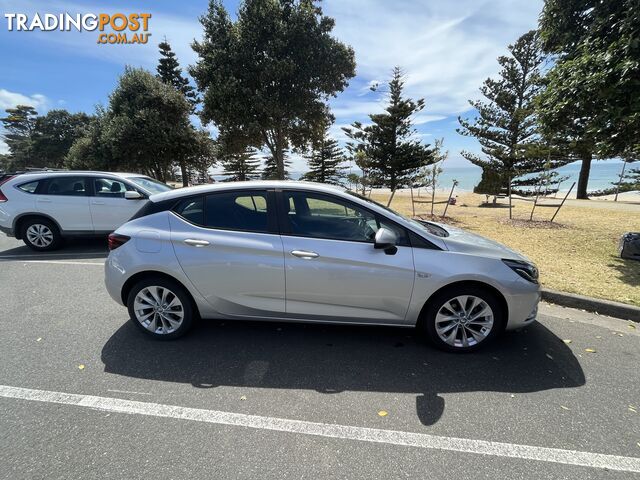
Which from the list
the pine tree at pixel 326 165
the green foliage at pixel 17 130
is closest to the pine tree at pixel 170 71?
the pine tree at pixel 326 165

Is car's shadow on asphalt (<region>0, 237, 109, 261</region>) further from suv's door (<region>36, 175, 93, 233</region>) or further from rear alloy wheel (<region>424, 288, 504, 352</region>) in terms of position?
rear alloy wheel (<region>424, 288, 504, 352</region>)

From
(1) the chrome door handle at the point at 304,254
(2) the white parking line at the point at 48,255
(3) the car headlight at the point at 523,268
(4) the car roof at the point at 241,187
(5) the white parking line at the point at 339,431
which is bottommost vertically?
(5) the white parking line at the point at 339,431

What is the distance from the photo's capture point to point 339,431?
2176 millimetres

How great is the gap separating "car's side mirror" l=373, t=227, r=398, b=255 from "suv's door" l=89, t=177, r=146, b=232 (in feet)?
19.3

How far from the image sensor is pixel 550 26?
6.78 meters

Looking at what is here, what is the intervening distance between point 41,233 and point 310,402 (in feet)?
23.5

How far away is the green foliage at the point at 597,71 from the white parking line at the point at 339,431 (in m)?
5.45

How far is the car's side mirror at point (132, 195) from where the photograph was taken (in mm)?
6578

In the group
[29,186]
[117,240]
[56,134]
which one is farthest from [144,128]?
[56,134]

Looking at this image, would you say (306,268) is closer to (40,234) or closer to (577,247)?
(40,234)

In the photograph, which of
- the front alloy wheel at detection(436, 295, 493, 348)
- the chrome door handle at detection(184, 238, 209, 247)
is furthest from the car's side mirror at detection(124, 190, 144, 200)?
the front alloy wheel at detection(436, 295, 493, 348)

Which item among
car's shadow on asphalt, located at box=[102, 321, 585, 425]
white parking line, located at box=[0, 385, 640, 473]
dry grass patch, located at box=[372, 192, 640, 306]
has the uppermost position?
dry grass patch, located at box=[372, 192, 640, 306]

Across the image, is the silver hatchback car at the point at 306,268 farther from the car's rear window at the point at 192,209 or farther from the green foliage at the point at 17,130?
the green foliage at the point at 17,130

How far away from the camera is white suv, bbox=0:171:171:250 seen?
21.3 ft
